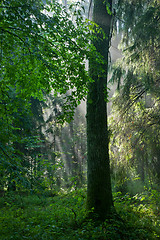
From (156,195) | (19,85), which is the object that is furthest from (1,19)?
(156,195)

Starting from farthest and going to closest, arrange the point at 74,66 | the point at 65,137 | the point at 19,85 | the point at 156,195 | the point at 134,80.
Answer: the point at 65,137
the point at 134,80
the point at 156,195
the point at 19,85
the point at 74,66

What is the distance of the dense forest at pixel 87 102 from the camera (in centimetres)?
396

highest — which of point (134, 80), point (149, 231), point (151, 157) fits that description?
point (134, 80)

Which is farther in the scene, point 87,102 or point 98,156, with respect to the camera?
point 87,102

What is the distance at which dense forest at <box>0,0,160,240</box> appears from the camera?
396 centimetres

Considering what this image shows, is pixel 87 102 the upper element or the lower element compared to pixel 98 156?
upper

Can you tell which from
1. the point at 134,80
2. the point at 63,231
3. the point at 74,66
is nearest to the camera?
the point at 74,66

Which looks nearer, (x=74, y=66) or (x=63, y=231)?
(x=74, y=66)

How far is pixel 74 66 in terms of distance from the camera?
391cm

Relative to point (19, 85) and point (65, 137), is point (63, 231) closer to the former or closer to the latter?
point (19, 85)

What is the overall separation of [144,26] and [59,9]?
3.15 m

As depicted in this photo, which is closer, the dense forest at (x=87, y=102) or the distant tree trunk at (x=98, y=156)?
the dense forest at (x=87, y=102)

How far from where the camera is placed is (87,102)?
5.59 metres

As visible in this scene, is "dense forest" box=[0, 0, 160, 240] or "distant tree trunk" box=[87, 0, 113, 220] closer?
"dense forest" box=[0, 0, 160, 240]
